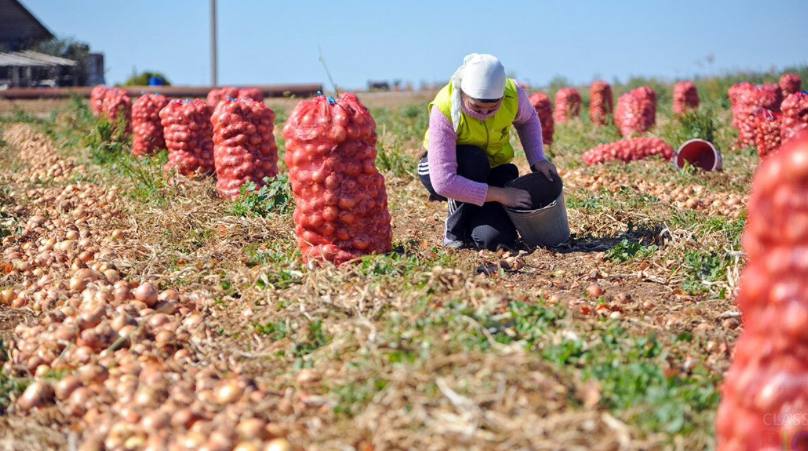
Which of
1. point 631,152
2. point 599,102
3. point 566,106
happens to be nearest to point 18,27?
point 566,106

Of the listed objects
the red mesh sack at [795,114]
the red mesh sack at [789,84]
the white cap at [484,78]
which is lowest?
the red mesh sack at [795,114]

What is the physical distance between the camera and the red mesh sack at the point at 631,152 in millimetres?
8312

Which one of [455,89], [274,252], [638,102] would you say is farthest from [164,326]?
[638,102]

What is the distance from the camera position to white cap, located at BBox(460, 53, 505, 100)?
434 centimetres

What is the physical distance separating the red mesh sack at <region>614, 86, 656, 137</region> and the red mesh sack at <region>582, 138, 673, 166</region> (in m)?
3.14

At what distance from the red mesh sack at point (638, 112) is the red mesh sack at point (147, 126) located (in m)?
6.18

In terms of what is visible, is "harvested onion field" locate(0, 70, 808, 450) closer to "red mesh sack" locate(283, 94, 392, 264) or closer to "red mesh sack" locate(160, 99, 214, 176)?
"red mesh sack" locate(283, 94, 392, 264)

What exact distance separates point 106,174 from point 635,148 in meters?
4.75

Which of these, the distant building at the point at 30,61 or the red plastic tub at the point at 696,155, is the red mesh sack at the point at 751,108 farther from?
the distant building at the point at 30,61

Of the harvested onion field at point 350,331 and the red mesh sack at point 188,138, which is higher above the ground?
the red mesh sack at point 188,138

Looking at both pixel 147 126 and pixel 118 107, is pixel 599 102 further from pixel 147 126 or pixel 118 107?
pixel 147 126

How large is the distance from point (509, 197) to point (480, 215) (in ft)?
0.96

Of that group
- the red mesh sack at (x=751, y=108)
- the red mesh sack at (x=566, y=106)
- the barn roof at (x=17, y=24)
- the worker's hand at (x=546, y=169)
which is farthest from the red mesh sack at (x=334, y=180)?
the barn roof at (x=17, y=24)

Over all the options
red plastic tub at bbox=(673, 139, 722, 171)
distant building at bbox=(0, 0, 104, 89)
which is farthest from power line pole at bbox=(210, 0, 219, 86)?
red plastic tub at bbox=(673, 139, 722, 171)
